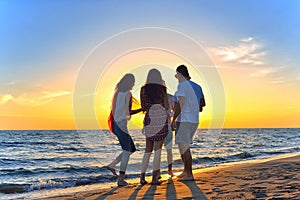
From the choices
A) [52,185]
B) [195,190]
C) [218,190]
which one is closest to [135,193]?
[195,190]

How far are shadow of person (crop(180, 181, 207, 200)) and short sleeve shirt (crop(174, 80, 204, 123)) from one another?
1072 millimetres

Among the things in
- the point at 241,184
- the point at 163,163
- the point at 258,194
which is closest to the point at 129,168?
the point at 163,163

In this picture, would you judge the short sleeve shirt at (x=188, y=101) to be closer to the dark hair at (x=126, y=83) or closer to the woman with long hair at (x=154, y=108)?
the woman with long hair at (x=154, y=108)

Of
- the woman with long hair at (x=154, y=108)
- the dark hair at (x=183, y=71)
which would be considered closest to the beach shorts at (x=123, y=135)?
the woman with long hair at (x=154, y=108)

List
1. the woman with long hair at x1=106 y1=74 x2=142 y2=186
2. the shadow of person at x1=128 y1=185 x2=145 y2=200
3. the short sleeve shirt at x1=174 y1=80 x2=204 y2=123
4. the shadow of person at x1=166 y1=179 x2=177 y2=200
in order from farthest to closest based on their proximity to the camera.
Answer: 1. the woman with long hair at x1=106 y1=74 x2=142 y2=186
2. the short sleeve shirt at x1=174 y1=80 x2=204 y2=123
3. the shadow of person at x1=128 y1=185 x2=145 y2=200
4. the shadow of person at x1=166 y1=179 x2=177 y2=200

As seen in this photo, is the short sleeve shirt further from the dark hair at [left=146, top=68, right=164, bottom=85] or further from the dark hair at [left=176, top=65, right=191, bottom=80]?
the dark hair at [left=146, top=68, right=164, bottom=85]

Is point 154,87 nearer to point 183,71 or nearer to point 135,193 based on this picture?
point 183,71

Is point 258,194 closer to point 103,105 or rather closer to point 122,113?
point 122,113

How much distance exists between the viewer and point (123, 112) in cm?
620

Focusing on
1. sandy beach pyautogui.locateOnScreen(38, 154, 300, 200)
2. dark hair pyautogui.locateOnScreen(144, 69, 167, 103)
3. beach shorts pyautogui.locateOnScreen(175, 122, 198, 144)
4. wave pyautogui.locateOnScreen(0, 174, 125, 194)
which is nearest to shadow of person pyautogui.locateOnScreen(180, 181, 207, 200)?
sandy beach pyautogui.locateOnScreen(38, 154, 300, 200)

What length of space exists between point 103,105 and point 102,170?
218 inches

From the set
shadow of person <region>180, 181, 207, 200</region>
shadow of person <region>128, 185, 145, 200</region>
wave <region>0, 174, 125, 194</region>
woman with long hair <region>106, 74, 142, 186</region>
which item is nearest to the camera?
shadow of person <region>180, 181, 207, 200</region>

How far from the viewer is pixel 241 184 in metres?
5.53

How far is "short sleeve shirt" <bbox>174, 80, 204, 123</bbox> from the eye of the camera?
6051 mm
